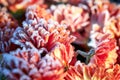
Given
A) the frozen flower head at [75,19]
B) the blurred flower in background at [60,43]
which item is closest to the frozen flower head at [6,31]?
the blurred flower in background at [60,43]

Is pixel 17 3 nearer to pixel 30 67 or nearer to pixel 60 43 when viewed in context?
pixel 60 43

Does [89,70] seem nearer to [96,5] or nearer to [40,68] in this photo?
[40,68]

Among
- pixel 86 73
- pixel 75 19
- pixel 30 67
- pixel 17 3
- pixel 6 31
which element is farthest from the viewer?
pixel 17 3

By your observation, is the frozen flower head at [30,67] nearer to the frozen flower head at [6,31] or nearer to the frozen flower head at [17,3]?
the frozen flower head at [6,31]

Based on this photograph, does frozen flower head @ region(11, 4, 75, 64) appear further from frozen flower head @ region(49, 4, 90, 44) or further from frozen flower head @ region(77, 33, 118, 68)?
frozen flower head @ region(49, 4, 90, 44)

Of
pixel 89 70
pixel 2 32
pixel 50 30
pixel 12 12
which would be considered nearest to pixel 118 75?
pixel 89 70

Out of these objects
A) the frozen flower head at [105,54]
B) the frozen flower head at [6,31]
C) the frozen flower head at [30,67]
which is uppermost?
the frozen flower head at [6,31]

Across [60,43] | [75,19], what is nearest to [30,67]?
[60,43]
